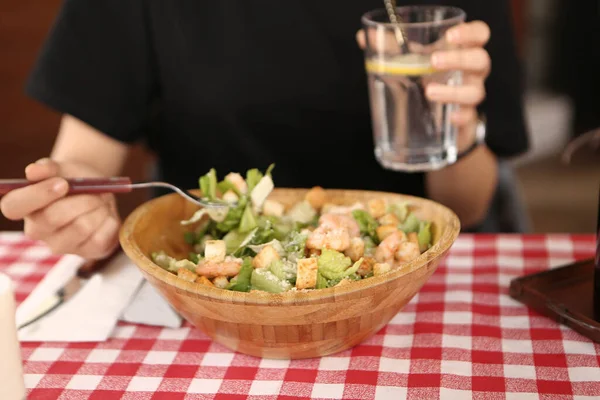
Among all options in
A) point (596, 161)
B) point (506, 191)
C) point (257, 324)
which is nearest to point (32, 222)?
point (257, 324)

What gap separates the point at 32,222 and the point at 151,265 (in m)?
0.29

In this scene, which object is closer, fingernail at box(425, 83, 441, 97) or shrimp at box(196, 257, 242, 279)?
shrimp at box(196, 257, 242, 279)

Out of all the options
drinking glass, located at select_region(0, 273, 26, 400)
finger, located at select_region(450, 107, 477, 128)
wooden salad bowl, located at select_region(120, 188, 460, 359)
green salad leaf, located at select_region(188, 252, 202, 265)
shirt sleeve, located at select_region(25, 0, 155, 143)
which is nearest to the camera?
drinking glass, located at select_region(0, 273, 26, 400)

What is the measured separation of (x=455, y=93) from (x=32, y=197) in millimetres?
707

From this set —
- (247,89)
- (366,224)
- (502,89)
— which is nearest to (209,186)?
(366,224)

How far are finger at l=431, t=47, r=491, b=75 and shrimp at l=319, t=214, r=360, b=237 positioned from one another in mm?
314

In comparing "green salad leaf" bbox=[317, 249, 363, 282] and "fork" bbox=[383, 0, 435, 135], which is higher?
"fork" bbox=[383, 0, 435, 135]

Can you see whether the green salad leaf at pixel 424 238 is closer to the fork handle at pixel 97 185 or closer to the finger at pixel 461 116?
the finger at pixel 461 116

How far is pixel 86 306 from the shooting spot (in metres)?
1.15

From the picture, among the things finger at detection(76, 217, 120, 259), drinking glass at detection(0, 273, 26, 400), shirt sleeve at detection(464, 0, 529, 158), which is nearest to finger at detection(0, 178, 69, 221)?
finger at detection(76, 217, 120, 259)

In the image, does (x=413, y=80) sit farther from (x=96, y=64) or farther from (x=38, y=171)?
(x=96, y=64)

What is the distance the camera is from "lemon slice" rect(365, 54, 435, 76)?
1246 millimetres

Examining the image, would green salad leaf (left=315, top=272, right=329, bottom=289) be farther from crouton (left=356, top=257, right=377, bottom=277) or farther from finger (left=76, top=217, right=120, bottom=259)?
finger (left=76, top=217, right=120, bottom=259)

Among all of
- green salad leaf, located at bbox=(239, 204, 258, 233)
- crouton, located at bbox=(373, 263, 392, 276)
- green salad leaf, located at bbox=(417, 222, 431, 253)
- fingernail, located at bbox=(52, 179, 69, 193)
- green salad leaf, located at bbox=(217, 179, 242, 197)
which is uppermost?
fingernail, located at bbox=(52, 179, 69, 193)
